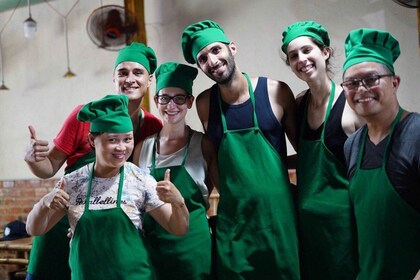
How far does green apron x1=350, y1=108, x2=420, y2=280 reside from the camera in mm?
1782

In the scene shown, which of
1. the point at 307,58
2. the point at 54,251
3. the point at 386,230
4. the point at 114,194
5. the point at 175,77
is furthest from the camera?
the point at 54,251

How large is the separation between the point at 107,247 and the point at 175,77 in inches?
36.7

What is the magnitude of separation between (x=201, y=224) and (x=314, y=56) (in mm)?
995

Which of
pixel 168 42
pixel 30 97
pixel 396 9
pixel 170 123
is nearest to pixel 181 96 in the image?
pixel 170 123

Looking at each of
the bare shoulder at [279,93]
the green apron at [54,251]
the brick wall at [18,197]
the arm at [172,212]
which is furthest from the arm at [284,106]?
the brick wall at [18,197]

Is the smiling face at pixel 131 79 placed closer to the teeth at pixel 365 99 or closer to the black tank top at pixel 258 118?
the black tank top at pixel 258 118

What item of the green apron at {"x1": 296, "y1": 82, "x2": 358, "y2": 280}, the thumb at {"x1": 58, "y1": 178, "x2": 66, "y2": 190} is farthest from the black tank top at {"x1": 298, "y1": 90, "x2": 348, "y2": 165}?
the thumb at {"x1": 58, "y1": 178, "x2": 66, "y2": 190}

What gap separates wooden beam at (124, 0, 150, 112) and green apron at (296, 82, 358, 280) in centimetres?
338

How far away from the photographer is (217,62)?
2.40 metres

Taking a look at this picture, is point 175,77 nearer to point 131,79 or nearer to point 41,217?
point 131,79

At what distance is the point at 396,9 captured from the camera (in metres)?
4.49

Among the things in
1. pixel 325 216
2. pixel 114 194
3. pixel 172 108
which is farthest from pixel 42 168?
pixel 325 216

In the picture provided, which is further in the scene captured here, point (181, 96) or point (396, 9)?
point (396, 9)

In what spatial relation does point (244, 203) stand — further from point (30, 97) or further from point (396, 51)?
point (30, 97)
